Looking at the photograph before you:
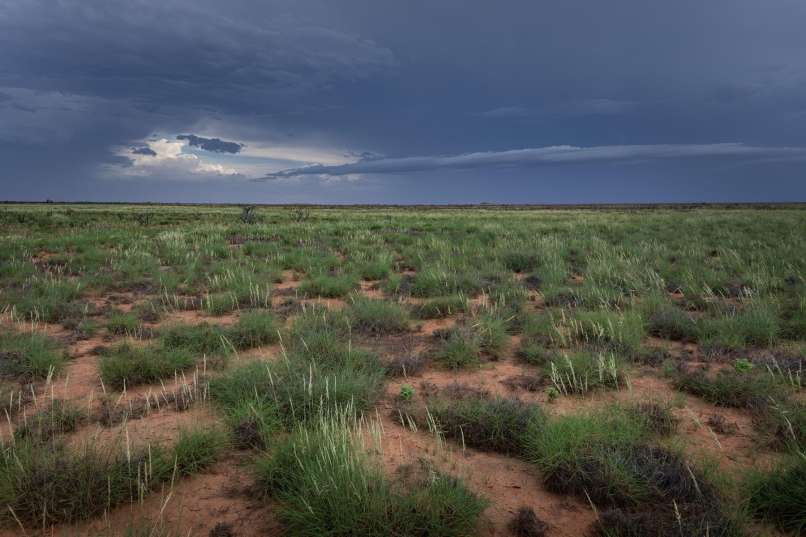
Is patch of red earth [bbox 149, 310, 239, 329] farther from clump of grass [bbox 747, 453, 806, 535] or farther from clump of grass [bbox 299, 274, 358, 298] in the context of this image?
clump of grass [bbox 747, 453, 806, 535]

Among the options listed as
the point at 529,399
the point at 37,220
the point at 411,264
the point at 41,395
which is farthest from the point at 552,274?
the point at 37,220

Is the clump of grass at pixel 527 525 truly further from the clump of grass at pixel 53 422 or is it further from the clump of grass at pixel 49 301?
the clump of grass at pixel 49 301

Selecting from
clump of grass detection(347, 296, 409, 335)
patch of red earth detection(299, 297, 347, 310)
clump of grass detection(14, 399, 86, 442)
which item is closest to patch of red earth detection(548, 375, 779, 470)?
clump of grass detection(347, 296, 409, 335)

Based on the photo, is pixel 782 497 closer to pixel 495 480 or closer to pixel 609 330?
pixel 495 480

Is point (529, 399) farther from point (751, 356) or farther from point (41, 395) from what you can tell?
point (41, 395)

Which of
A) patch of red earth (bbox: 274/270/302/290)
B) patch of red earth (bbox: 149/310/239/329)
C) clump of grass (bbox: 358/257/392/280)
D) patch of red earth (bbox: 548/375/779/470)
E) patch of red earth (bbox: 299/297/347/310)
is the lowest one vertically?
patch of red earth (bbox: 548/375/779/470)

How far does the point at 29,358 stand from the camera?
5395mm

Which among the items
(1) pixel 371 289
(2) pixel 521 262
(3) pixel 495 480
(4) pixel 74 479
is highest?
(2) pixel 521 262

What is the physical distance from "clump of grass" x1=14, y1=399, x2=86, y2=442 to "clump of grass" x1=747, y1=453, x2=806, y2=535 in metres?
5.18

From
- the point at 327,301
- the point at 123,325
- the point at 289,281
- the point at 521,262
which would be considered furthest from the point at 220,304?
the point at 521,262

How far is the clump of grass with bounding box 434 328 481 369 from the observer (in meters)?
5.65

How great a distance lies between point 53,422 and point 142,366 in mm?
1360

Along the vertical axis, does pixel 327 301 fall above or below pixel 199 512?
above

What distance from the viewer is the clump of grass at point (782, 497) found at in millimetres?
2811
